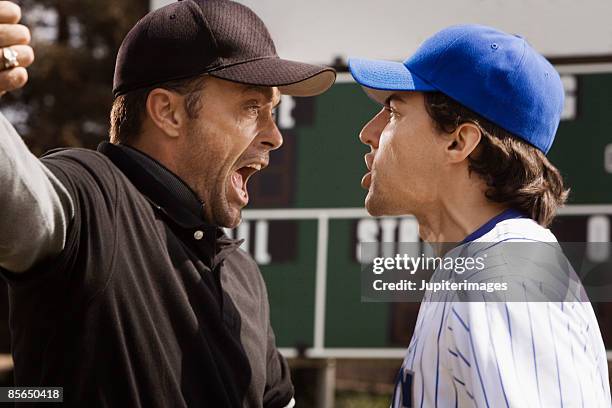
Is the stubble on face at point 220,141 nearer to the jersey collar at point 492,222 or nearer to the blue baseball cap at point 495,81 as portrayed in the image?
the blue baseball cap at point 495,81

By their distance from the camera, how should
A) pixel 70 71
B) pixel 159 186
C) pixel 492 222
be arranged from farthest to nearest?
1. pixel 70 71
2. pixel 159 186
3. pixel 492 222

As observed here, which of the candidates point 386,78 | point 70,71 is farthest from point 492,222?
point 70,71

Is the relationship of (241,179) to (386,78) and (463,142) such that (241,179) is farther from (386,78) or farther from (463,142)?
(463,142)

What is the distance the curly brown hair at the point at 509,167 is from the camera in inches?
80.9

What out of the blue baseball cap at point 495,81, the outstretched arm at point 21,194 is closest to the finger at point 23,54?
the outstretched arm at point 21,194

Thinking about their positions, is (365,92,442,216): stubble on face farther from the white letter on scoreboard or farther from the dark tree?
the dark tree

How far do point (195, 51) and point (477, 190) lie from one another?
674 mm

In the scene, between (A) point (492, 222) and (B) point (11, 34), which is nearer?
(B) point (11, 34)

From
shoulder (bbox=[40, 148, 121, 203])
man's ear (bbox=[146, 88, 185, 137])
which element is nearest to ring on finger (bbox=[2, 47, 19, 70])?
shoulder (bbox=[40, 148, 121, 203])

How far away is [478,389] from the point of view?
172 centimetres

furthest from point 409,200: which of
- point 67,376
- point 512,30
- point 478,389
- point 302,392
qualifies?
point 302,392

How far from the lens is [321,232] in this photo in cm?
473

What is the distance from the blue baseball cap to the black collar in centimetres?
46

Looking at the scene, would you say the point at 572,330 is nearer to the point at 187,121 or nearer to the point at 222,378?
the point at 222,378
